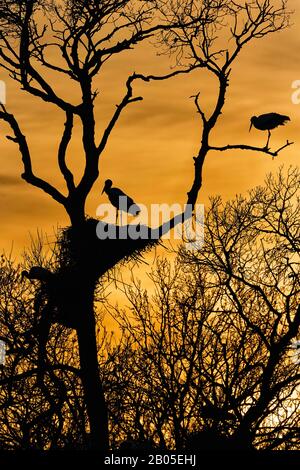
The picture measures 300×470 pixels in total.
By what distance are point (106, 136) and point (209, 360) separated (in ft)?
18.1

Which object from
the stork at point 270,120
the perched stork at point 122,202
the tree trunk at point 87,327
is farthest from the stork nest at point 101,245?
the stork at point 270,120

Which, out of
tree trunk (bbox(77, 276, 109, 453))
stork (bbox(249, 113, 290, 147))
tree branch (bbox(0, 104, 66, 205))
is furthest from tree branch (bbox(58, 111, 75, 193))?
stork (bbox(249, 113, 290, 147))

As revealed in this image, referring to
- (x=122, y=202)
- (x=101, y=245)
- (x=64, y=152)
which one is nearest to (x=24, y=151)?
(x=64, y=152)

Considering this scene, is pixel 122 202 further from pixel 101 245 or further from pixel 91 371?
pixel 91 371

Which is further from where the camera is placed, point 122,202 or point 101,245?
point 122,202

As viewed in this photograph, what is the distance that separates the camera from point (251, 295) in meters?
19.0

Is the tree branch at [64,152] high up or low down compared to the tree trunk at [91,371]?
up

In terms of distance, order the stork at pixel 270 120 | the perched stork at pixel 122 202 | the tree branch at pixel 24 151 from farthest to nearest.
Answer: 1. the perched stork at pixel 122 202
2. the stork at pixel 270 120
3. the tree branch at pixel 24 151

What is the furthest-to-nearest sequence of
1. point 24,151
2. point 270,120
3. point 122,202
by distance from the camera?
point 122,202
point 270,120
point 24,151

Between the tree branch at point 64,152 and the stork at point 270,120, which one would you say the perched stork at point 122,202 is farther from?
the stork at point 270,120

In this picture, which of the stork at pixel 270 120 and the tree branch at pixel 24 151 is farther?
the stork at pixel 270 120
